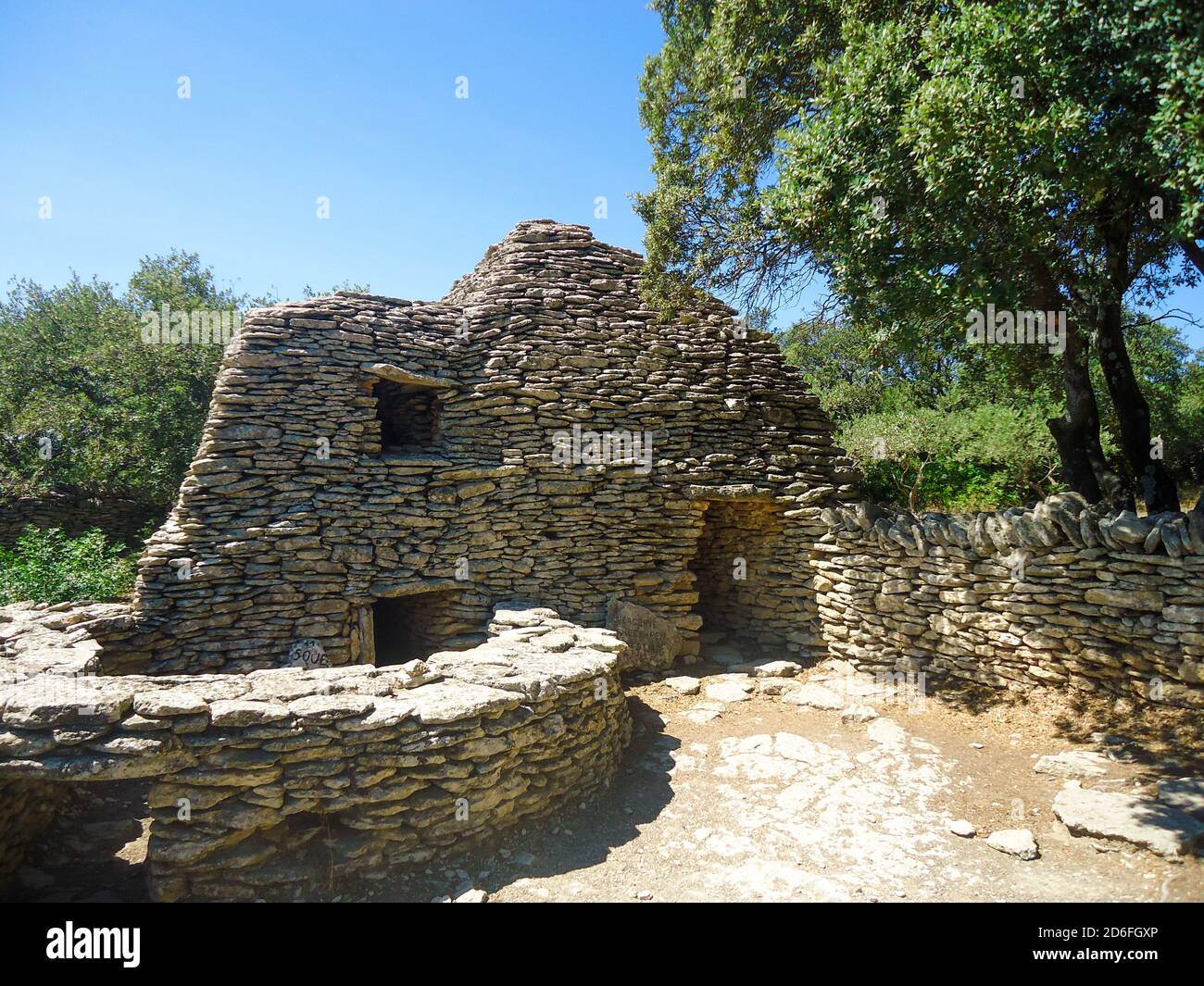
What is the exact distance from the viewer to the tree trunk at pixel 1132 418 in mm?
5918

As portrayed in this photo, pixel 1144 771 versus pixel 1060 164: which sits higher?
pixel 1060 164

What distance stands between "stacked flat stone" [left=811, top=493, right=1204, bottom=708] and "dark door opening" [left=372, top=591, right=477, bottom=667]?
5164 mm

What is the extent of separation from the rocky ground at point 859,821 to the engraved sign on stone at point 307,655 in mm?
1953

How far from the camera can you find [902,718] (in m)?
6.29

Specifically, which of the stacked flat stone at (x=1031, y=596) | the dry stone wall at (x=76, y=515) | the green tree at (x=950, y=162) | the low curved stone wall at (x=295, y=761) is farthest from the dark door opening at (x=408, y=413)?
the dry stone wall at (x=76, y=515)

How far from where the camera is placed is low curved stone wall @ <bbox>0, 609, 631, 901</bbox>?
3.65m

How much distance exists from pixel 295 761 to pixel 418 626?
4677 millimetres

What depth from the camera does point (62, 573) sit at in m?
7.99

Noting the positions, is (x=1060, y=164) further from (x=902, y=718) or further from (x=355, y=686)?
(x=355, y=686)

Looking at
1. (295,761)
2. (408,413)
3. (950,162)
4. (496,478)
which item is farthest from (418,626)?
(950,162)

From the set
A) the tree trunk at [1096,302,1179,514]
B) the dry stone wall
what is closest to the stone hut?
the tree trunk at [1096,302,1179,514]

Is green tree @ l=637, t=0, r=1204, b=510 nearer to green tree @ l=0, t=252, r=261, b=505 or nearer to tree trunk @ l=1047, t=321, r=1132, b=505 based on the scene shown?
tree trunk @ l=1047, t=321, r=1132, b=505
